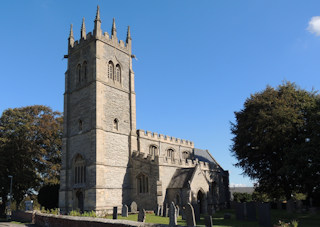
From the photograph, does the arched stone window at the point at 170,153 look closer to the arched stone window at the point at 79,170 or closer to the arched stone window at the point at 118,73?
the arched stone window at the point at 118,73

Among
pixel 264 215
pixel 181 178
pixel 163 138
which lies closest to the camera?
pixel 264 215

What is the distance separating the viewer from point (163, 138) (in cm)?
3525

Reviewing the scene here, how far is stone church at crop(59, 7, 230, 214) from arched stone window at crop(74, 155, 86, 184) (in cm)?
9

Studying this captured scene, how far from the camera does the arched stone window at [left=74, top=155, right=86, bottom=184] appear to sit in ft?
88.4

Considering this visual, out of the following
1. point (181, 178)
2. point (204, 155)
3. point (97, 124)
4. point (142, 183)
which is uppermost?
point (97, 124)

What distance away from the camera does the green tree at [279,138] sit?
2041 centimetres

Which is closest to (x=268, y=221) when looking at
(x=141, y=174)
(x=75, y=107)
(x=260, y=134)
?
(x=260, y=134)

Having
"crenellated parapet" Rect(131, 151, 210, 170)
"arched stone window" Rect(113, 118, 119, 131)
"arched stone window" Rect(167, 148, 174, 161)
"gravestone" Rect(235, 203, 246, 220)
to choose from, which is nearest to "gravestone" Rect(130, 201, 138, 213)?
"crenellated parapet" Rect(131, 151, 210, 170)

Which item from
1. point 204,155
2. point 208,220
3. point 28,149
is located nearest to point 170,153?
point 204,155

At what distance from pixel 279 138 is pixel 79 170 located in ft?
60.9

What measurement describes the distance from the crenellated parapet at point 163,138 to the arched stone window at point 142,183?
16.5 ft

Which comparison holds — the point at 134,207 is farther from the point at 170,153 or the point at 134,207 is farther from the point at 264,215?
the point at 264,215

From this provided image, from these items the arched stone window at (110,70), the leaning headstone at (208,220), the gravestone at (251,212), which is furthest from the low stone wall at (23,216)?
the gravestone at (251,212)

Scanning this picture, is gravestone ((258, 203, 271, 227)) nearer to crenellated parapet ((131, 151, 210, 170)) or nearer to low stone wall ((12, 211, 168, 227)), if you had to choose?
low stone wall ((12, 211, 168, 227))
